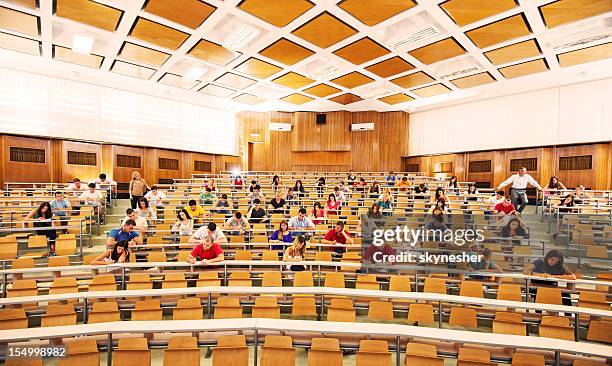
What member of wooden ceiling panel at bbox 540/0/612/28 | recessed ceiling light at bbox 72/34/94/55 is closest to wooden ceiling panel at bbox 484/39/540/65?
wooden ceiling panel at bbox 540/0/612/28

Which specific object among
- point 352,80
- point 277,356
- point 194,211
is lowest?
point 277,356

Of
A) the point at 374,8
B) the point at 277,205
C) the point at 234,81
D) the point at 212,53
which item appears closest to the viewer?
the point at 374,8

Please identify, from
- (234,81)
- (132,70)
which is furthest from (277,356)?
(132,70)

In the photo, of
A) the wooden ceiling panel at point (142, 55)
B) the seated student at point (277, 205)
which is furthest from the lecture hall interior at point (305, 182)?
the seated student at point (277, 205)

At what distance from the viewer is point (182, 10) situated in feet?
23.8

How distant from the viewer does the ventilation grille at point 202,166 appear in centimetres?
1565

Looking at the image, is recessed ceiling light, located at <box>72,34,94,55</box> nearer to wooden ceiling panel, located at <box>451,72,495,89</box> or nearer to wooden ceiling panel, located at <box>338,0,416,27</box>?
wooden ceiling panel, located at <box>338,0,416,27</box>

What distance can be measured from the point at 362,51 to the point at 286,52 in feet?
6.96

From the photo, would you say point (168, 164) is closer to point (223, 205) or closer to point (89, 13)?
point (223, 205)

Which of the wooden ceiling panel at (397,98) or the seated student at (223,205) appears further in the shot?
the wooden ceiling panel at (397,98)

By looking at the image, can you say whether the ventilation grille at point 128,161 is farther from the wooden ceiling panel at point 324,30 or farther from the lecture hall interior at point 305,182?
the wooden ceiling panel at point 324,30

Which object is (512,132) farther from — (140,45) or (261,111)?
(140,45)

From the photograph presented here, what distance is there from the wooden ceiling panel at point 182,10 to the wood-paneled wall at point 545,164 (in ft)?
39.5

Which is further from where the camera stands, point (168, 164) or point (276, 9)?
point (168, 164)
